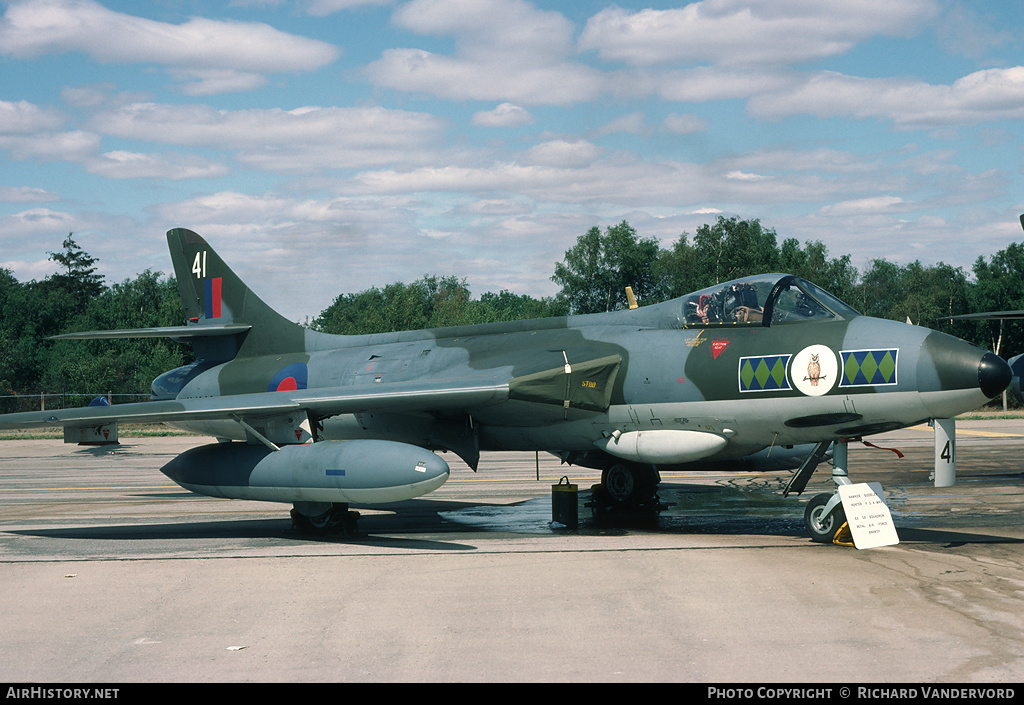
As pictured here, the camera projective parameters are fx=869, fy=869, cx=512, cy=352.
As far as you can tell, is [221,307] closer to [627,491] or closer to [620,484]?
[620,484]

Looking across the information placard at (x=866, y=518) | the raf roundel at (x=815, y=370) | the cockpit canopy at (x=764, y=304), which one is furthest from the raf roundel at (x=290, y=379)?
the information placard at (x=866, y=518)

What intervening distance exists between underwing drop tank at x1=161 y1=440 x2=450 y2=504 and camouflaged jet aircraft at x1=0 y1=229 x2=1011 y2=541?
0.08ft

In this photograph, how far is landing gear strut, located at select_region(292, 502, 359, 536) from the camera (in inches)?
477

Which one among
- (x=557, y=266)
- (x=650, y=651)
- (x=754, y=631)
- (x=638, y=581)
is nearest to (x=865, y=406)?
(x=638, y=581)

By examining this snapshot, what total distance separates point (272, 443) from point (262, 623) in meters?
5.45

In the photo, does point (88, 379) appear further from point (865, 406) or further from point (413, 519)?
point (865, 406)

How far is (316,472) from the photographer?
11242 mm

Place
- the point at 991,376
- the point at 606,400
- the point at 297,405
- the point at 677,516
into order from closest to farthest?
A: the point at 991,376
the point at 297,405
the point at 606,400
the point at 677,516

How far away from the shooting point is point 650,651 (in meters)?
6.25

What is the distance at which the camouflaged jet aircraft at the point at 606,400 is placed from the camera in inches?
414

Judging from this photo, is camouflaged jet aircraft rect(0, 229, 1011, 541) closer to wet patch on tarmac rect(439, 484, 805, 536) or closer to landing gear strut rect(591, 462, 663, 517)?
landing gear strut rect(591, 462, 663, 517)

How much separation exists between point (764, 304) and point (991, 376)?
2817mm

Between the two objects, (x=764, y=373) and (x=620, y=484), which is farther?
(x=620, y=484)

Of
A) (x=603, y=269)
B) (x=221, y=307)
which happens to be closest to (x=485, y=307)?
(x=603, y=269)
